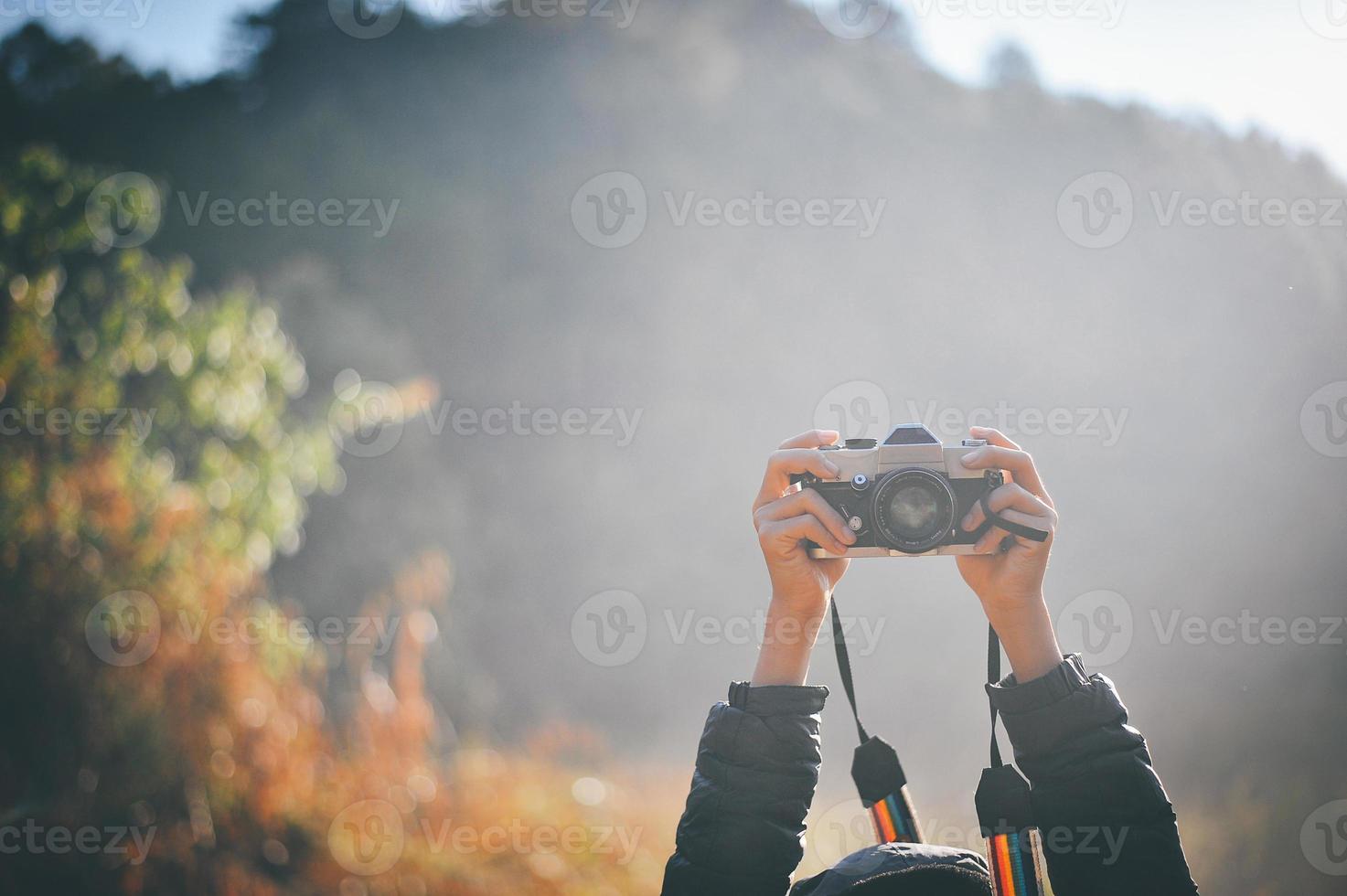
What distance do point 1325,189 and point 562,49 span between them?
7.92 m

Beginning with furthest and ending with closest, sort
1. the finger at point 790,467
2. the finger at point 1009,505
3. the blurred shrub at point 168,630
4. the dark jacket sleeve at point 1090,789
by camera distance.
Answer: the blurred shrub at point 168,630 < the finger at point 790,467 < the finger at point 1009,505 < the dark jacket sleeve at point 1090,789

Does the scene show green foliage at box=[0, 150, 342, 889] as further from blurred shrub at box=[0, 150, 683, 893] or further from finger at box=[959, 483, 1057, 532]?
finger at box=[959, 483, 1057, 532]

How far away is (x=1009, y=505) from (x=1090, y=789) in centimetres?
55

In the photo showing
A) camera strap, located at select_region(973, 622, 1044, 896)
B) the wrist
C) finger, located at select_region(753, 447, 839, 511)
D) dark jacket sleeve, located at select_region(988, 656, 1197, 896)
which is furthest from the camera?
finger, located at select_region(753, 447, 839, 511)

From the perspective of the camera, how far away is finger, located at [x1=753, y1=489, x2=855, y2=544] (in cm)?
168

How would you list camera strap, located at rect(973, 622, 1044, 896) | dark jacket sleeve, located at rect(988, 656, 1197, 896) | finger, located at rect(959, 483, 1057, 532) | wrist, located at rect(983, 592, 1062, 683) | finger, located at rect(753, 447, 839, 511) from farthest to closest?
finger, located at rect(753, 447, 839, 511), finger, located at rect(959, 483, 1057, 532), wrist, located at rect(983, 592, 1062, 683), camera strap, located at rect(973, 622, 1044, 896), dark jacket sleeve, located at rect(988, 656, 1197, 896)

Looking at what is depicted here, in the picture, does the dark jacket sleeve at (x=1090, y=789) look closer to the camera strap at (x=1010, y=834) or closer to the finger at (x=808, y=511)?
the camera strap at (x=1010, y=834)

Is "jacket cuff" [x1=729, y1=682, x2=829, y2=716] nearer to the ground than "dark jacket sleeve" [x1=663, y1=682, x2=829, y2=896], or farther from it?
farther from it

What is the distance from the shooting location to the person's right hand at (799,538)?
1.64 m

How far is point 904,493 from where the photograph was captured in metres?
1.84

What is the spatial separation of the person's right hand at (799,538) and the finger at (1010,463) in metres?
0.32

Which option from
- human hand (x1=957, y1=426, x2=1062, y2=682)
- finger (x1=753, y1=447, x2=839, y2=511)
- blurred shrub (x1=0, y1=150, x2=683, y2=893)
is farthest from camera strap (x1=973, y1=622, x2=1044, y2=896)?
blurred shrub (x1=0, y1=150, x2=683, y2=893)

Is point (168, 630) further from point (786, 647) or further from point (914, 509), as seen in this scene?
point (914, 509)

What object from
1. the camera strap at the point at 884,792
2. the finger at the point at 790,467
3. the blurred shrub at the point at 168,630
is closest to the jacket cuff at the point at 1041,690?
the camera strap at the point at 884,792
